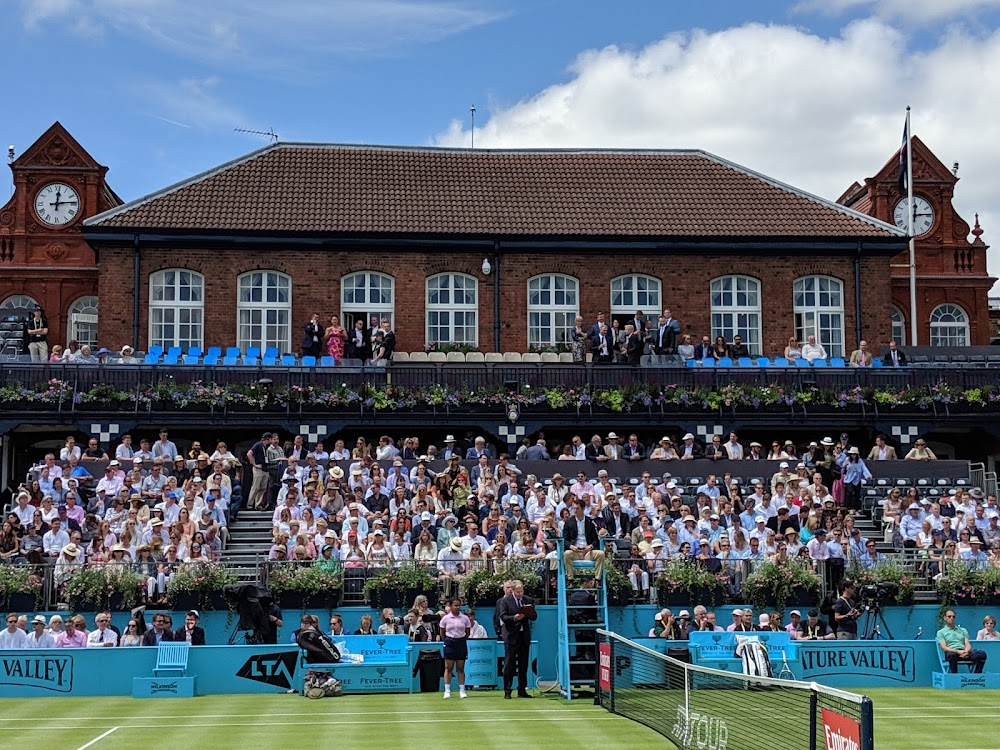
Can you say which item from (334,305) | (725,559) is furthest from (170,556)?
(334,305)

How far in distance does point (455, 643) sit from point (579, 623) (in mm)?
3000

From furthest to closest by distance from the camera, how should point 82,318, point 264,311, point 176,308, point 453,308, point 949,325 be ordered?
point 949,325
point 82,318
point 453,308
point 264,311
point 176,308

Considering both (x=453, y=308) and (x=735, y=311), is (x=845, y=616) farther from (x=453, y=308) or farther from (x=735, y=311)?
(x=453, y=308)

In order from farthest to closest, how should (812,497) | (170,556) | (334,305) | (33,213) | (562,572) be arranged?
(33,213)
(334,305)
(812,497)
(170,556)
(562,572)

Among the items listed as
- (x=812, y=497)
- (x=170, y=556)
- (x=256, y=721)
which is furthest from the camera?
(x=812, y=497)

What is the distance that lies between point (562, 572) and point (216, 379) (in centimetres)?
1408

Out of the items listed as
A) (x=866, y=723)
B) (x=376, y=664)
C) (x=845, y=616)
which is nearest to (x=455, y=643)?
(x=376, y=664)

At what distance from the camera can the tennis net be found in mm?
11984

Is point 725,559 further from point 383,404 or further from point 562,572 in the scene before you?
point 383,404

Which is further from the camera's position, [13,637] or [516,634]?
[13,637]

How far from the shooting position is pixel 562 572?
73.0 ft

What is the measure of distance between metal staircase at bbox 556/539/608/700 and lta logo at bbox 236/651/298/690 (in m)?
3.98

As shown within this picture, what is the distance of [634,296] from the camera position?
39.7m

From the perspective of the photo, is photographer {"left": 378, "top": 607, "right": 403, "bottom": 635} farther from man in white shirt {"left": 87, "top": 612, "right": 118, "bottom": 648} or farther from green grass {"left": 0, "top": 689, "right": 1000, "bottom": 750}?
man in white shirt {"left": 87, "top": 612, "right": 118, "bottom": 648}
